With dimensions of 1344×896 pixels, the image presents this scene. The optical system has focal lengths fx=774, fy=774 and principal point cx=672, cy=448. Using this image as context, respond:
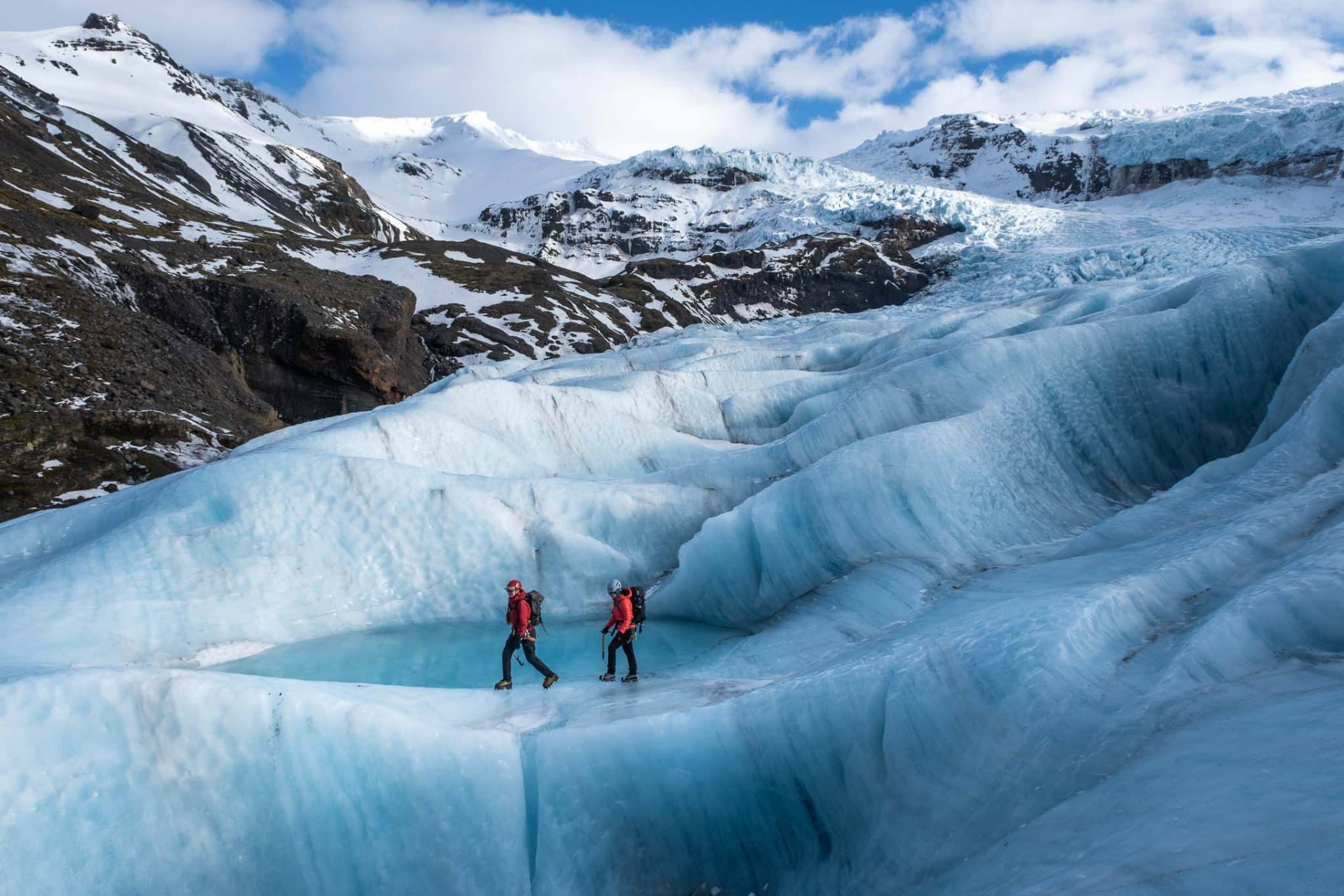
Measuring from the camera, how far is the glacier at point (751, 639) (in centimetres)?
468

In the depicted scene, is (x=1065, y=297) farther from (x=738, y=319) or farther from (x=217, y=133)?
(x=217, y=133)

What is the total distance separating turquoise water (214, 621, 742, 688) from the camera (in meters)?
9.27

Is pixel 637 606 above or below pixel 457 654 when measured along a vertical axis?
above

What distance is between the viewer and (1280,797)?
336 cm

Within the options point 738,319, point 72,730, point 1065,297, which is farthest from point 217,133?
point 72,730

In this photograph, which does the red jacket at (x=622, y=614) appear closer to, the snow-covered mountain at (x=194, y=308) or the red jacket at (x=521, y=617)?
the red jacket at (x=521, y=617)

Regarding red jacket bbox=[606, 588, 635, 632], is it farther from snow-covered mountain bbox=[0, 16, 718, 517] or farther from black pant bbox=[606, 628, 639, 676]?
snow-covered mountain bbox=[0, 16, 718, 517]

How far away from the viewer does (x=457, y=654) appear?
10.1 meters

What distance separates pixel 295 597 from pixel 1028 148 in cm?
12261

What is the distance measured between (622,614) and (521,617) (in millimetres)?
994

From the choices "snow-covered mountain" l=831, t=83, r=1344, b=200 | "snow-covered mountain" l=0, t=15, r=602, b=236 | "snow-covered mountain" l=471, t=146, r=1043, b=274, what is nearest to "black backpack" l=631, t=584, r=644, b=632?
"snow-covered mountain" l=471, t=146, r=1043, b=274

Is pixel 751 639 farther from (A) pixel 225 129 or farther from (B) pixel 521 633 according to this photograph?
(A) pixel 225 129

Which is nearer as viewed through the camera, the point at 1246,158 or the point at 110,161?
the point at 110,161

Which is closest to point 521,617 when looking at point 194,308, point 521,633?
point 521,633
